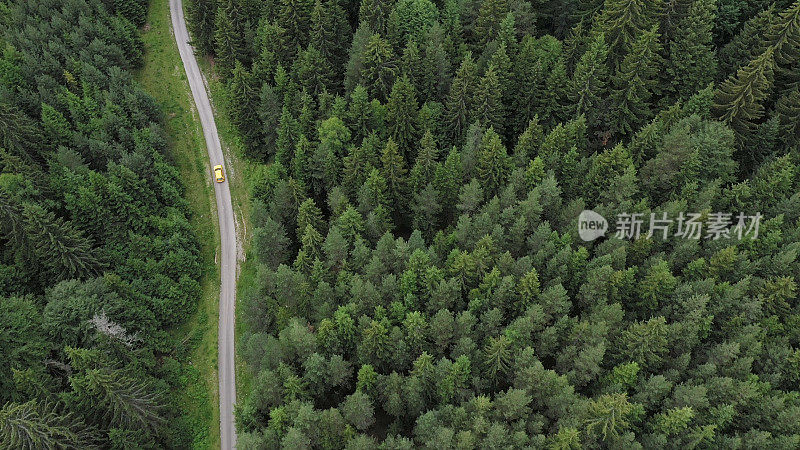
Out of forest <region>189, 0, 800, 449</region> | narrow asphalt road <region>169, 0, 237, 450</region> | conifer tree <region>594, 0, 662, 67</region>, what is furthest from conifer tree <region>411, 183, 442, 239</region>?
conifer tree <region>594, 0, 662, 67</region>

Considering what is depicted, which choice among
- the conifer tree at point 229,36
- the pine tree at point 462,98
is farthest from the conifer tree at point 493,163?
the conifer tree at point 229,36

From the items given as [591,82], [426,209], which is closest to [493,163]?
[426,209]

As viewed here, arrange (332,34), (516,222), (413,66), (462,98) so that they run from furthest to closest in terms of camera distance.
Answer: (332,34)
(413,66)
(462,98)
(516,222)

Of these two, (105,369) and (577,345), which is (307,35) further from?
(577,345)

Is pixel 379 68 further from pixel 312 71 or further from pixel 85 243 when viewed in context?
pixel 85 243

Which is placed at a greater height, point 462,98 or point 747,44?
Result: point 747,44

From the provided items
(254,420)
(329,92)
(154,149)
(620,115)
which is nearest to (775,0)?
(620,115)
